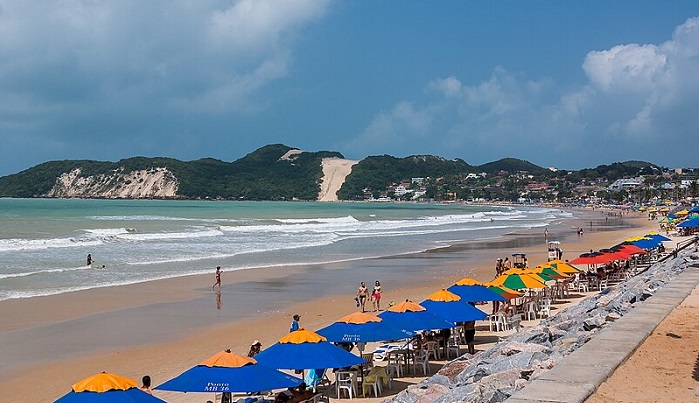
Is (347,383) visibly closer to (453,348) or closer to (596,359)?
(453,348)

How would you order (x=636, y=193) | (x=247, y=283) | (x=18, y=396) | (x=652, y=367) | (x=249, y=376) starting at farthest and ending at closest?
1. (x=636, y=193)
2. (x=247, y=283)
3. (x=18, y=396)
4. (x=249, y=376)
5. (x=652, y=367)

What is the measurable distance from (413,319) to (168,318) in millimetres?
8953

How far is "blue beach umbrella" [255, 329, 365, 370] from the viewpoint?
30.7ft

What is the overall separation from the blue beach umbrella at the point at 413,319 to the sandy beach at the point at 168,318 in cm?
390

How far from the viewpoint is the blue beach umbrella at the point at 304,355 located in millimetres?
9359

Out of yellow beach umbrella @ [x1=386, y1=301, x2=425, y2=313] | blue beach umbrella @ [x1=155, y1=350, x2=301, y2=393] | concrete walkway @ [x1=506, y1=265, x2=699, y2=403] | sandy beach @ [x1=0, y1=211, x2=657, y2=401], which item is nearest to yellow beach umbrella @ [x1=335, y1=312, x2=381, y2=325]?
yellow beach umbrella @ [x1=386, y1=301, x2=425, y2=313]

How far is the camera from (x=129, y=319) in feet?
59.2

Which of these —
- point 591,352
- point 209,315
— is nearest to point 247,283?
point 209,315

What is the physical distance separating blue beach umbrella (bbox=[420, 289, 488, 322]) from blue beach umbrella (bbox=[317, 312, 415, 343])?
147 cm

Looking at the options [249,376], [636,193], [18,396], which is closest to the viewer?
[249,376]

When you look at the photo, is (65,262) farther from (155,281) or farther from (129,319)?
(129,319)

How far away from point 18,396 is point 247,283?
13920 mm

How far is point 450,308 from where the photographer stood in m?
12.8

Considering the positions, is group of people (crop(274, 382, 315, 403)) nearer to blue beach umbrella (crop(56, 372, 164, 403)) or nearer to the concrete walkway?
blue beach umbrella (crop(56, 372, 164, 403))
